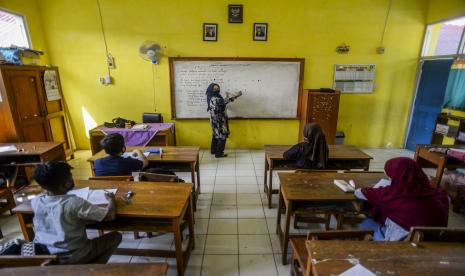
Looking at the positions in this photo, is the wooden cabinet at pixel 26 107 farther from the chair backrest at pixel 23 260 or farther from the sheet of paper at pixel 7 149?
the chair backrest at pixel 23 260

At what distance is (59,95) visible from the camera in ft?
15.0

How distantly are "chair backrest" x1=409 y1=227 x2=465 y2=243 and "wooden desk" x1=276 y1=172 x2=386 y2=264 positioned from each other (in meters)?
0.54

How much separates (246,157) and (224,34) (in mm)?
2448

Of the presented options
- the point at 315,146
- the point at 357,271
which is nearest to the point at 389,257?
the point at 357,271

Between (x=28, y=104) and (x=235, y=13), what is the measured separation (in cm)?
386

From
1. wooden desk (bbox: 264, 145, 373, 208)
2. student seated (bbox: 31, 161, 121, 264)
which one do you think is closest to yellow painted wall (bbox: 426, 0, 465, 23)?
wooden desk (bbox: 264, 145, 373, 208)

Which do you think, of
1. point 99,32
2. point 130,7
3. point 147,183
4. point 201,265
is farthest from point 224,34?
point 201,265

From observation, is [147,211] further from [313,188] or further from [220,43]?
[220,43]

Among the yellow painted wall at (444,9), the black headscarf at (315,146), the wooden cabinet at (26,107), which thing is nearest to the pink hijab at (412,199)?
the black headscarf at (315,146)

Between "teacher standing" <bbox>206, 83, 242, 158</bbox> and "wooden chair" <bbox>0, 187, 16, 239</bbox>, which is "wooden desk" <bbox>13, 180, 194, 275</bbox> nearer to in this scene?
"wooden chair" <bbox>0, 187, 16, 239</bbox>

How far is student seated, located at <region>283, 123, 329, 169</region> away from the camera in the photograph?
101 inches

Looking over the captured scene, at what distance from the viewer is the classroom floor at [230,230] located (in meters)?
2.11

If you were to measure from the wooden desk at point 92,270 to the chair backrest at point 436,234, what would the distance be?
137 cm

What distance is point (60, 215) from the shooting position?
138 centimetres
